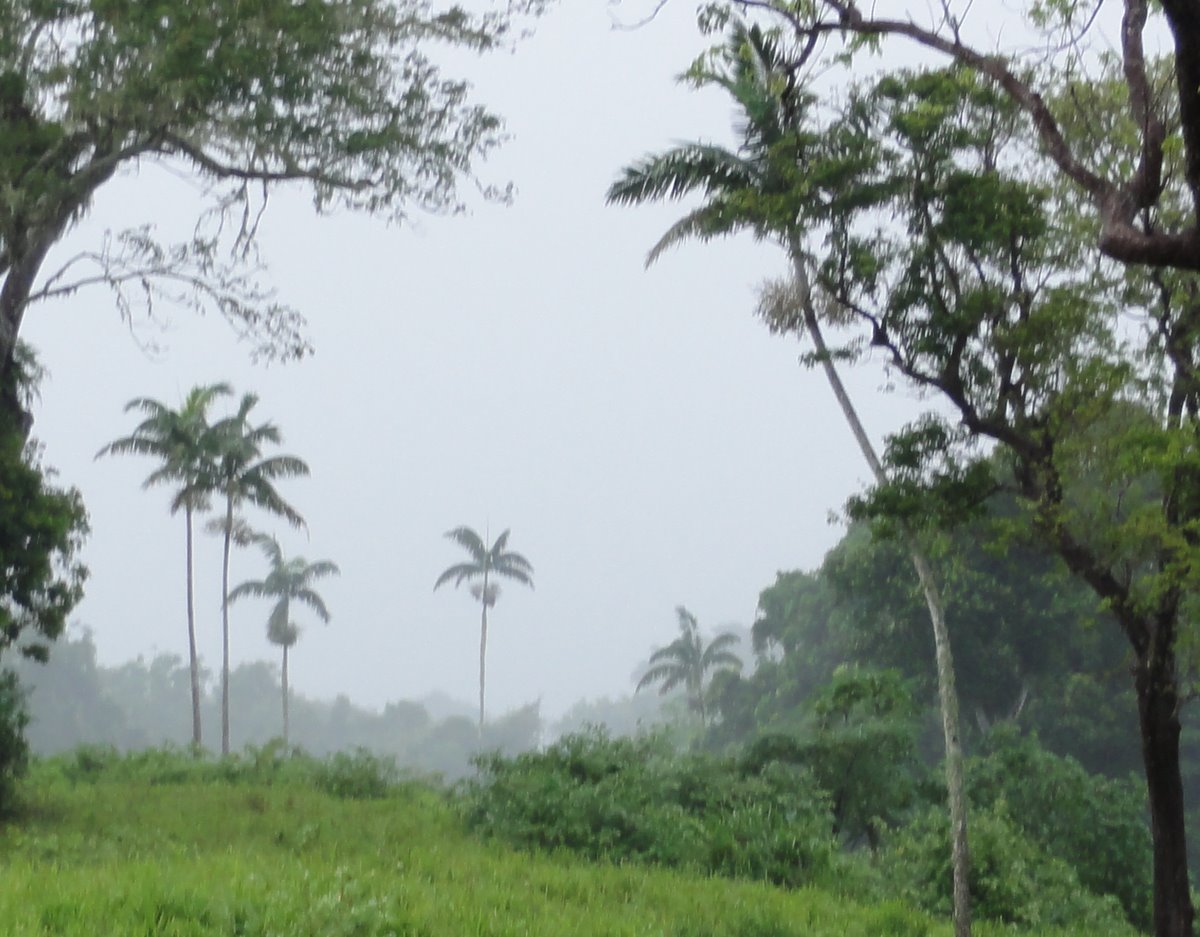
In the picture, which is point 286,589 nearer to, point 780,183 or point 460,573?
point 460,573

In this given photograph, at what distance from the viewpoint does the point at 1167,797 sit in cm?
1121

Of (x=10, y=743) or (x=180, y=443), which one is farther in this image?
(x=180, y=443)

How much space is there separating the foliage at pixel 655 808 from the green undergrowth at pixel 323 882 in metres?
0.72

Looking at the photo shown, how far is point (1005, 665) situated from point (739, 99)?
20.8 meters

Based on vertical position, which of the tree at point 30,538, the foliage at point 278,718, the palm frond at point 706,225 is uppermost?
the palm frond at point 706,225

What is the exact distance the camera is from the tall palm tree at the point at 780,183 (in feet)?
34.5

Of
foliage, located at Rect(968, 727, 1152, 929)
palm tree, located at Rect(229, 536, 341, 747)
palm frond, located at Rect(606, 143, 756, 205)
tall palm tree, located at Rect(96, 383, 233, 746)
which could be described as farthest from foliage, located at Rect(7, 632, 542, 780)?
palm frond, located at Rect(606, 143, 756, 205)

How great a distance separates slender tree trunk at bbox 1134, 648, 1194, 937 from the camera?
11156 mm

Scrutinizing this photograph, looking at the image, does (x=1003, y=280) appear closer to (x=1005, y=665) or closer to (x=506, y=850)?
(x=506, y=850)

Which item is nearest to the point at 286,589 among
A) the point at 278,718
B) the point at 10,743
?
the point at 10,743

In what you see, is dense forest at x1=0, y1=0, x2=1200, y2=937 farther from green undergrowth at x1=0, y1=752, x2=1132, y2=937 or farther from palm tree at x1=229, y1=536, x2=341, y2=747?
palm tree at x1=229, y1=536, x2=341, y2=747

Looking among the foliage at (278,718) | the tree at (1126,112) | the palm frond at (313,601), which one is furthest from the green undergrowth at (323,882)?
the foliage at (278,718)

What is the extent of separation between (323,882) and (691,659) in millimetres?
40738

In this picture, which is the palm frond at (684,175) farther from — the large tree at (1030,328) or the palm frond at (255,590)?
the palm frond at (255,590)
